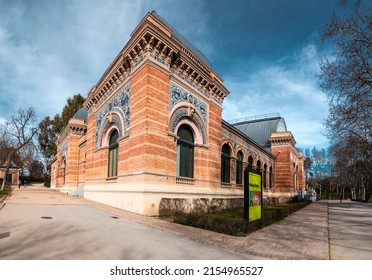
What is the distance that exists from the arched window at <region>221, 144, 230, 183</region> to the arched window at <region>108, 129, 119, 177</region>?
897cm

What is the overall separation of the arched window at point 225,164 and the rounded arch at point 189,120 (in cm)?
500

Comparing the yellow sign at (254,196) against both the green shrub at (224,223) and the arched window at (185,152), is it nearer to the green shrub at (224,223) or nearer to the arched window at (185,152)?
the green shrub at (224,223)

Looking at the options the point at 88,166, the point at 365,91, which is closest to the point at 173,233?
the point at 365,91

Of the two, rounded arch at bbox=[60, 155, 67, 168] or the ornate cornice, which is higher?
the ornate cornice

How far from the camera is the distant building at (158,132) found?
13.5 metres

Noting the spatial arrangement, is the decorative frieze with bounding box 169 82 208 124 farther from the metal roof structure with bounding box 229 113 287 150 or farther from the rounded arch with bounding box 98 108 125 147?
the metal roof structure with bounding box 229 113 287 150

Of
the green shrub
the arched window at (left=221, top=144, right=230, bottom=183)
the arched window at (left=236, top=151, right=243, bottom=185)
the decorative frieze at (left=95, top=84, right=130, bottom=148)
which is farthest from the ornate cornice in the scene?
the green shrub

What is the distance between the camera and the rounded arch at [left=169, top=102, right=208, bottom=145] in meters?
15.2

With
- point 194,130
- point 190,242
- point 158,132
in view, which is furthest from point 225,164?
point 190,242

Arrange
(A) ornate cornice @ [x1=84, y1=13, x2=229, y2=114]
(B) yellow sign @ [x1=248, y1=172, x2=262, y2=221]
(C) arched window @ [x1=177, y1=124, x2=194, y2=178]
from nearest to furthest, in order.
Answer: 1. (B) yellow sign @ [x1=248, y1=172, x2=262, y2=221]
2. (A) ornate cornice @ [x1=84, y1=13, x2=229, y2=114]
3. (C) arched window @ [x1=177, y1=124, x2=194, y2=178]

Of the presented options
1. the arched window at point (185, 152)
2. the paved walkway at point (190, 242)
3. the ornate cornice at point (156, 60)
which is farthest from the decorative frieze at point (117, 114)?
the paved walkway at point (190, 242)

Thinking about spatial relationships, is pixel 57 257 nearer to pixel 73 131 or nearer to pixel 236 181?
pixel 236 181

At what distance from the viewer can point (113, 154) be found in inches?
712
